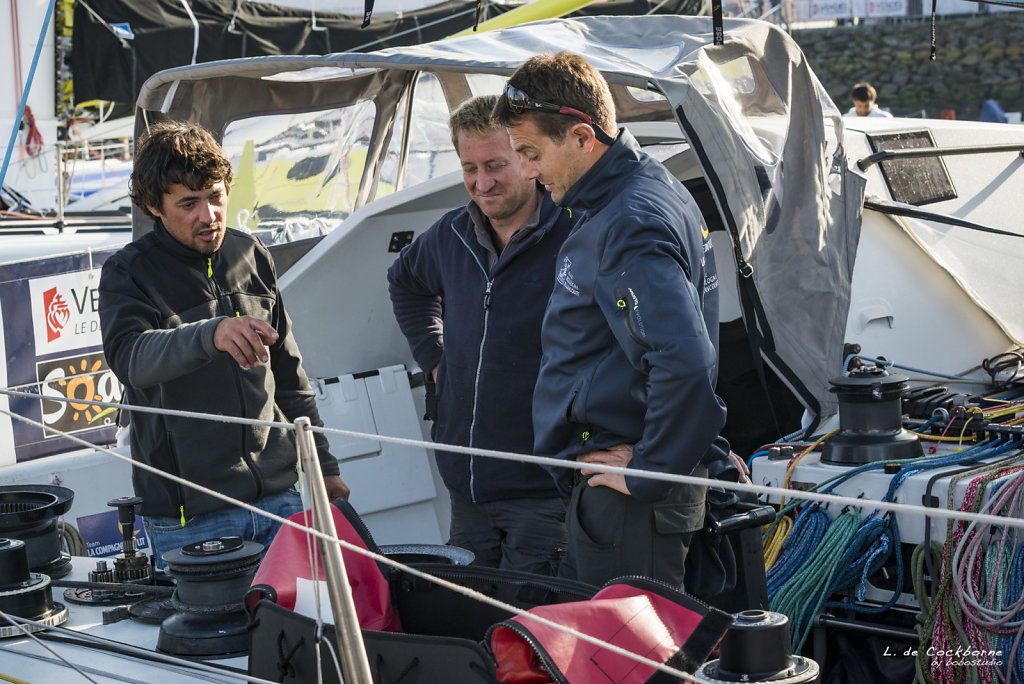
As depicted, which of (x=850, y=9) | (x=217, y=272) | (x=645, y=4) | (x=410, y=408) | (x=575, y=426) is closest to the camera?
(x=575, y=426)

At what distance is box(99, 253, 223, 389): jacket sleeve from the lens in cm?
259

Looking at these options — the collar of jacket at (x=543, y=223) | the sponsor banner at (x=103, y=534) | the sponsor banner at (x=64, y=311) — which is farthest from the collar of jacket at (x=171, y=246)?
the sponsor banner at (x=64, y=311)

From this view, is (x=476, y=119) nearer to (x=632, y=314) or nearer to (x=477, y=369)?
(x=477, y=369)

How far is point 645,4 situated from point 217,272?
7.31 m

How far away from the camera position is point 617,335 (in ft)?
7.57

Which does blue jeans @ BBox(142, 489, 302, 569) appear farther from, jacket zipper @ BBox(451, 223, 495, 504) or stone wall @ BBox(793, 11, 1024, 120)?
stone wall @ BBox(793, 11, 1024, 120)

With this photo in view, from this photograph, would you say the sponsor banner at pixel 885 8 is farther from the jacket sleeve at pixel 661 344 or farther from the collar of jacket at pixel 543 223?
the jacket sleeve at pixel 661 344

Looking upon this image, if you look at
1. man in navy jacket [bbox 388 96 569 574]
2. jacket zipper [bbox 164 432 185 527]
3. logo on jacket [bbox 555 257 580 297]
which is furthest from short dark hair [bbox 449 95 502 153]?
jacket zipper [bbox 164 432 185 527]

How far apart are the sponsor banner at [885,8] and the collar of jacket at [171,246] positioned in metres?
24.5

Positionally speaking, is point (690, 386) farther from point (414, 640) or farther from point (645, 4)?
point (645, 4)

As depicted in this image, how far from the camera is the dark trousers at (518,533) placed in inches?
114

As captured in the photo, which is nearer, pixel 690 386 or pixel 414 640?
pixel 414 640

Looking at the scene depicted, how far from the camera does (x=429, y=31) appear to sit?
425 inches

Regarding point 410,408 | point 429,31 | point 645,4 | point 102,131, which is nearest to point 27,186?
point 102,131
